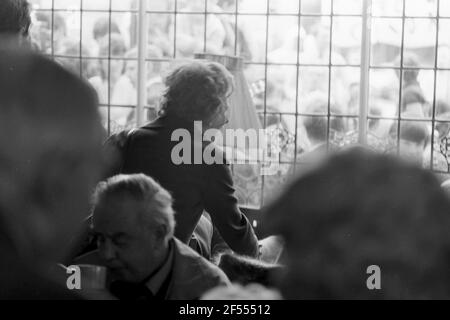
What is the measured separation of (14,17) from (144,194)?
0.71 metres

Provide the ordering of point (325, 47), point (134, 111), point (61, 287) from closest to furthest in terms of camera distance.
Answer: point (61, 287)
point (325, 47)
point (134, 111)

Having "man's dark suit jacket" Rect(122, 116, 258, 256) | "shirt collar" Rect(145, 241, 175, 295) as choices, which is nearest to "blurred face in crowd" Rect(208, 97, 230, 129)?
"man's dark suit jacket" Rect(122, 116, 258, 256)

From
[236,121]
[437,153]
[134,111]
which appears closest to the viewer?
[236,121]

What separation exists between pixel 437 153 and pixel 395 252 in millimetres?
6702

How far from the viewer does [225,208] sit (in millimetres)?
3812

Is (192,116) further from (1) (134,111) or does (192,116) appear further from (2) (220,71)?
(1) (134,111)

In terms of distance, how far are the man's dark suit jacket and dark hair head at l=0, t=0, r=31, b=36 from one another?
3.07 feet

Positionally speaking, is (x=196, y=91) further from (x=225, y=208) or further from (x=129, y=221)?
(x=129, y=221)

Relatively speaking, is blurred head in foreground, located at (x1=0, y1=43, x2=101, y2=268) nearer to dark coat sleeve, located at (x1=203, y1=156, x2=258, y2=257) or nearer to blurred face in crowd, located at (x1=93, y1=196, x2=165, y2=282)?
blurred face in crowd, located at (x1=93, y1=196, x2=165, y2=282)

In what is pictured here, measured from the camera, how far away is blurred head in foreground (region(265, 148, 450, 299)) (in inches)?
42.1

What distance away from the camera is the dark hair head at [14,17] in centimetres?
289
